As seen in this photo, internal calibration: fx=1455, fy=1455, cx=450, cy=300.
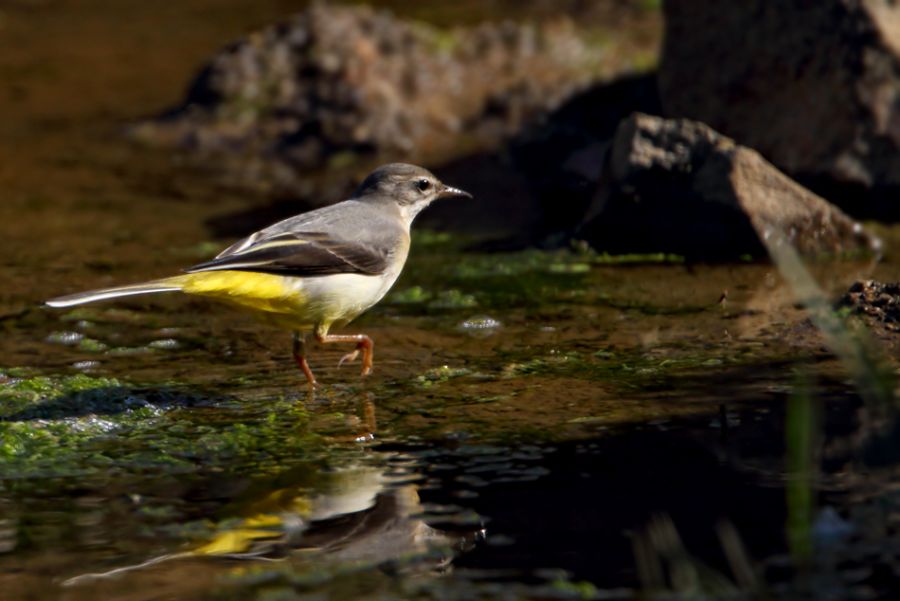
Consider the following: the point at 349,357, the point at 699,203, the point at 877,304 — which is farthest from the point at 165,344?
the point at 877,304

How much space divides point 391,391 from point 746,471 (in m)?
2.05

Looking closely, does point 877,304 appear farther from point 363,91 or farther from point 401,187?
point 363,91

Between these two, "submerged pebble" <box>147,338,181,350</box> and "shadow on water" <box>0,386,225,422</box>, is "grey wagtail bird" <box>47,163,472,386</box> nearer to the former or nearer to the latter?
"shadow on water" <box>0,386,225,422</box>

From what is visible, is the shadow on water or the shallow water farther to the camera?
the shadow on water

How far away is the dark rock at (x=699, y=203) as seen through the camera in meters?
9.23

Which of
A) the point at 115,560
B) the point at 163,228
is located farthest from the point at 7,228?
the point at 115,560

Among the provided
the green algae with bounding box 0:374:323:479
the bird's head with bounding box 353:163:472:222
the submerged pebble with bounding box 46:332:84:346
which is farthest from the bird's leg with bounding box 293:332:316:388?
the submerged pebble with bounding box 46:332:84:346

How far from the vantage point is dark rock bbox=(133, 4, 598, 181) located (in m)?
12.8

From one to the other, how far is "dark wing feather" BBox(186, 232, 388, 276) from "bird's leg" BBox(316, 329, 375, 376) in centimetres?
34

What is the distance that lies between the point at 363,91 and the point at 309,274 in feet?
19.8

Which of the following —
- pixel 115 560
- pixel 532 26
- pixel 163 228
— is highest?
pixel 532 26

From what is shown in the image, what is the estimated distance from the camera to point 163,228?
10.9m

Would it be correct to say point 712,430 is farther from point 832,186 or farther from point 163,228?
point 163,228

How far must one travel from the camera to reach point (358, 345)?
24.4 ft
